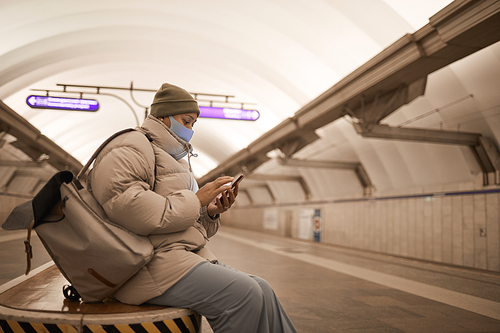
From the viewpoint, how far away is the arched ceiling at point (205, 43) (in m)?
10.7

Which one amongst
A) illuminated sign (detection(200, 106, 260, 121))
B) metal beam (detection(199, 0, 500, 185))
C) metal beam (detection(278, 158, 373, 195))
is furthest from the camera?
metal beam (detection(278, 158, 373, 195))

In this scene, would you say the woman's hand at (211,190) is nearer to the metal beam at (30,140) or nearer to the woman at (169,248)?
the woman at (169,248)

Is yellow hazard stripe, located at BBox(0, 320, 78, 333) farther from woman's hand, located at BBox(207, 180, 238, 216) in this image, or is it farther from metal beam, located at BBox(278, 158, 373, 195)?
metal beam, located at BBox(278, 158, 373, 195)

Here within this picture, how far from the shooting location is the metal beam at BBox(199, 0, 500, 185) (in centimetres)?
563

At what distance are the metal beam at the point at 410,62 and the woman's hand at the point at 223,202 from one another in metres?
4.66

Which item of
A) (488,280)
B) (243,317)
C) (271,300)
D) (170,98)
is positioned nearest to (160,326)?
(243,317)

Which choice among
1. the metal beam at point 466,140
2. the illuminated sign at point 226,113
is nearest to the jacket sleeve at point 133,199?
the metal beam at point 466,140

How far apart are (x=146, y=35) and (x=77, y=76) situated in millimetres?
4177

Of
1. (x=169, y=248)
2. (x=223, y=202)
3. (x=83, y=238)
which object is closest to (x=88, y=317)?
(x=83, y=238)

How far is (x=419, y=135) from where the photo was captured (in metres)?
11.0

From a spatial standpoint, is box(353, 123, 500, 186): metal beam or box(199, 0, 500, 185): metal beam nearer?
box(199, 0, 500, 185): metal beam

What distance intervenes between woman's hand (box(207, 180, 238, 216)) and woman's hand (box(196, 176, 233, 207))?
0.36ft

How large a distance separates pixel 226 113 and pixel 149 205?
929 cm

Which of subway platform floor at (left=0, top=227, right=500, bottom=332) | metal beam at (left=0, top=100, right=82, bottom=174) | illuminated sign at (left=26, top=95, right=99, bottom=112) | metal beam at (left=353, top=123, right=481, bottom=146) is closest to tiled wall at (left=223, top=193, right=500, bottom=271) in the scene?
subway platform floor at (left=0, top=227, right=500, bottom=332)
